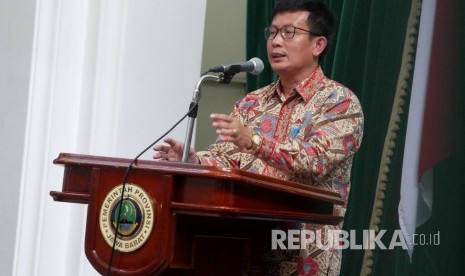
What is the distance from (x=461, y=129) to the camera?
340 centimetres

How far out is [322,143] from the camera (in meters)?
2.67

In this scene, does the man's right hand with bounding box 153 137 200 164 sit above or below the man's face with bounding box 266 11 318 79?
below

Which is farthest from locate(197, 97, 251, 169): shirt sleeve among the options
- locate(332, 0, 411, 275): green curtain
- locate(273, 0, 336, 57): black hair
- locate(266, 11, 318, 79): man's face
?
locate(332, 0, 411, 275): green curtain

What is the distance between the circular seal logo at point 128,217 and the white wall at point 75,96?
1.12 meters

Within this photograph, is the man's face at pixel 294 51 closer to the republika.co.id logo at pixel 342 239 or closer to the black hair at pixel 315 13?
the black hair at pixel 315 13

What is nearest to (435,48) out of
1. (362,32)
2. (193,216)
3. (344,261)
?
(362,32)

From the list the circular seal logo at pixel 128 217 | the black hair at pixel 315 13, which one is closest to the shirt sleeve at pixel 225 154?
the black hair at pixel 315 13

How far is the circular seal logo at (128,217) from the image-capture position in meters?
2.20

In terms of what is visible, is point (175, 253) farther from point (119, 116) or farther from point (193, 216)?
point (119, 116)

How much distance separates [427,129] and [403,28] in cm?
44

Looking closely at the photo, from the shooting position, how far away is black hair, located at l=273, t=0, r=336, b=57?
300 cm

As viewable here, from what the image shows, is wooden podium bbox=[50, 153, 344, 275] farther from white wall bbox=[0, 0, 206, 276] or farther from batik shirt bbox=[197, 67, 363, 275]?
white wall bbox=[0, 0, 206, 276]

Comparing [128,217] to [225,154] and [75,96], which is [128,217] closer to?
[225,154]

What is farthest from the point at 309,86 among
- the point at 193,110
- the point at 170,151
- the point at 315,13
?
the point at 193,110
